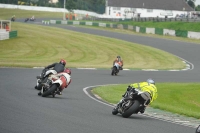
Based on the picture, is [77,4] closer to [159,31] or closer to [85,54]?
[159,31]

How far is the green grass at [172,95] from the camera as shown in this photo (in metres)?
20.0

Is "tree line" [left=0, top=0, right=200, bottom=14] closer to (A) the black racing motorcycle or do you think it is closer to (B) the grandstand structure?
(B) the grandstand structure

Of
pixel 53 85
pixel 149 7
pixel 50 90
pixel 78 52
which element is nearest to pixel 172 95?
pixel 53 85

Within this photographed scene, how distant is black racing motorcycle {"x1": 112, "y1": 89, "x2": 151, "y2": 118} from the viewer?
13734 mm

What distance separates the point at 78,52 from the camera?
156 feet

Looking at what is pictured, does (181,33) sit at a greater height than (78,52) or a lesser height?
greater

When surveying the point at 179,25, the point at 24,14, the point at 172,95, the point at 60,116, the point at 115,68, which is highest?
the point at 24,14

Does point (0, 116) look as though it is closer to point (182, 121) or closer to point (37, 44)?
point (182, 121)

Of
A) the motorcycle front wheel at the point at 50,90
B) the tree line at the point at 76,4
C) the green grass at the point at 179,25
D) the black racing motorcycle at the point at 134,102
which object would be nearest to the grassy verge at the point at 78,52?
the green grass at the point at 179,25

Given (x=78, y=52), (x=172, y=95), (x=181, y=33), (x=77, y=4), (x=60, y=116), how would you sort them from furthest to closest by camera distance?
(x=77, y=4), (x=181, y=33), (x=78, y=52), (x=172, y=95), (x=60, y=116)

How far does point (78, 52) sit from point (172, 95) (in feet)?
79.5

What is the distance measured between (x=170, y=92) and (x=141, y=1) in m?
117

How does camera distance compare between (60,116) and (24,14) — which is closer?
(60,116)

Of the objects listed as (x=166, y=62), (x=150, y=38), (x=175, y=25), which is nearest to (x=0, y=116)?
(x=166, y=62)
